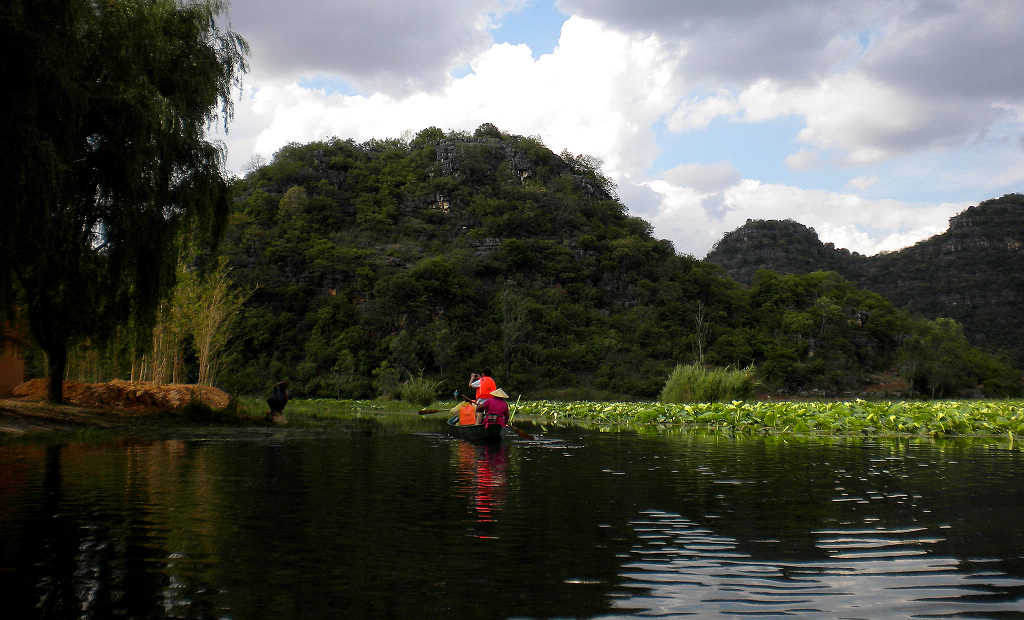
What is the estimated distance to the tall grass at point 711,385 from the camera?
2394 cm

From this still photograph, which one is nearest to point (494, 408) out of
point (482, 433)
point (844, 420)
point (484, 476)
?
point (482, 433)

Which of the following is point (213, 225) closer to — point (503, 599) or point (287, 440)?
point (287, 440)

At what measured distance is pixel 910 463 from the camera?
8.89 metres

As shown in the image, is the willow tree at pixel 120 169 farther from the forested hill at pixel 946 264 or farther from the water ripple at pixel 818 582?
the forested hill at pixel 946 264

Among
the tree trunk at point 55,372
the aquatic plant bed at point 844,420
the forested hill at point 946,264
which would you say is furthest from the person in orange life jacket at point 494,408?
the forested hill at point 946,264

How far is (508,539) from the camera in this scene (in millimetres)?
4512

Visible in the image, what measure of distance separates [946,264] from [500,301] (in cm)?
5810

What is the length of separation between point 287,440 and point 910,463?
1004 cm

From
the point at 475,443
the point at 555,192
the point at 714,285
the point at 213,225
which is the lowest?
the point at 475,443

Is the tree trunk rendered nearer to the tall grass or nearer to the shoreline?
the shoreline

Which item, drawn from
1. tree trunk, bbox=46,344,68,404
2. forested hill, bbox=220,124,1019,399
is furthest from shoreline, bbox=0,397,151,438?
forested hill, bbox=220,124,1019,399

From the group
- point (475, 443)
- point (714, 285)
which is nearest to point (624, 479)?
point (475, 443)

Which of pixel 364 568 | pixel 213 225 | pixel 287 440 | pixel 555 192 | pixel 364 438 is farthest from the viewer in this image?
pixel 555 192

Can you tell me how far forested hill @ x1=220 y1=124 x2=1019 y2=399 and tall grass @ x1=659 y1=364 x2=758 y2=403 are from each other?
23.1 metres
